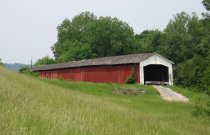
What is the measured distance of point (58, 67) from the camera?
58.6 metres

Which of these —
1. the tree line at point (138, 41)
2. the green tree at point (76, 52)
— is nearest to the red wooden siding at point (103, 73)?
the tree line at point (138, 41)

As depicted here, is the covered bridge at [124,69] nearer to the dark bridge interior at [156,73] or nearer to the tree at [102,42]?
the dark bridge interior at [156,73]

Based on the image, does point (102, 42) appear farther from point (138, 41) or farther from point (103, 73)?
point (103, 73)

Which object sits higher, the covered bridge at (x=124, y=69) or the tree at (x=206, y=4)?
the tree at (x=206, y=4)

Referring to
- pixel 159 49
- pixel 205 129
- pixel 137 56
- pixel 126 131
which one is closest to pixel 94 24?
pixel 159 49

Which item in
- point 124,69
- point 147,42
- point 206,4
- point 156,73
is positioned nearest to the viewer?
point 124,69

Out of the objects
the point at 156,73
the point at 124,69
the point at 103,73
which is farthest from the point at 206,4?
the point at 103,73

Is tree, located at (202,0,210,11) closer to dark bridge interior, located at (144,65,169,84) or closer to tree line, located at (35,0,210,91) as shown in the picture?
tree line, located at (35,0,210,91)

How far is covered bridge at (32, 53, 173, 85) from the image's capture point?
45375 millimetres

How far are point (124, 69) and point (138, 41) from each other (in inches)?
1885

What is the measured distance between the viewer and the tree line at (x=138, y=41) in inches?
2479

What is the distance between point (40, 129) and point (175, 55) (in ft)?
225

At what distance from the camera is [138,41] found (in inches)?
3684

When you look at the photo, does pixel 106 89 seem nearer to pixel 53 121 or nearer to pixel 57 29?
pixel 53 121
